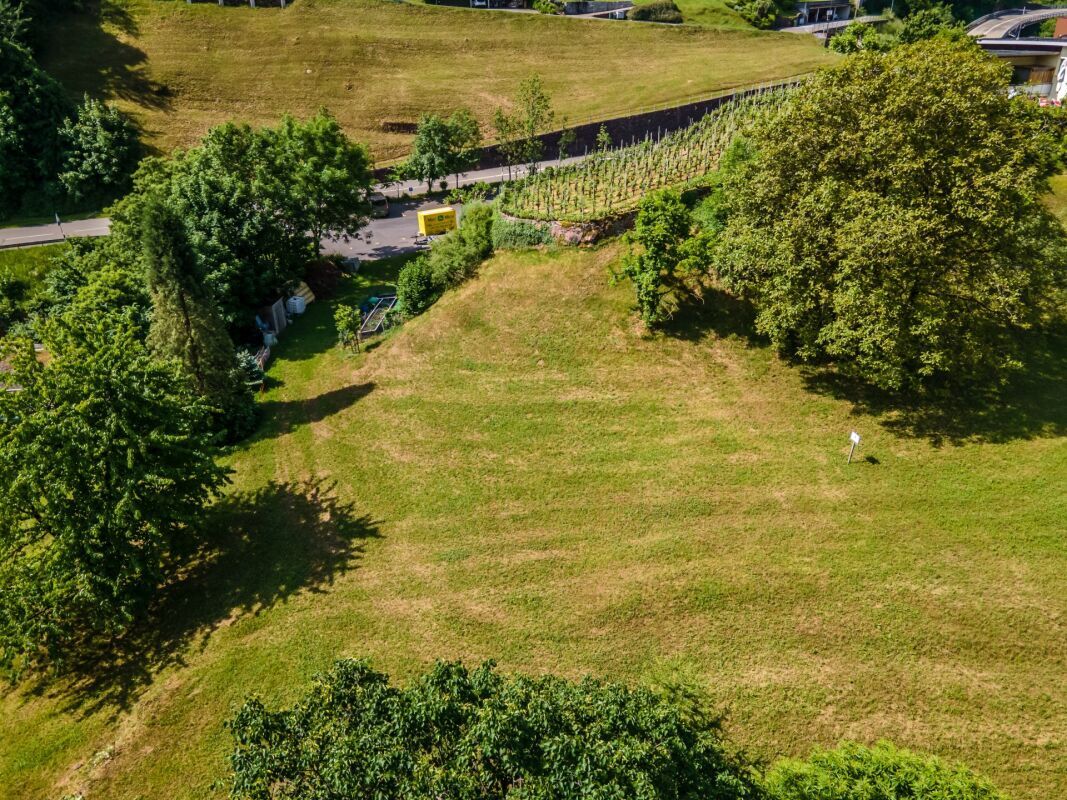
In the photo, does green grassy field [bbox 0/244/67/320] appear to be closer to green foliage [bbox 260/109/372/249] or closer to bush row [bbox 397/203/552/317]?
green foliage [bbox 260/109/372/249]

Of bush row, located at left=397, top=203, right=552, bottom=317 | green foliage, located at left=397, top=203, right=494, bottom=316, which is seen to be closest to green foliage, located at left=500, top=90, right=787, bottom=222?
bush row, located at left=397, top=203, right=552, bottom=317

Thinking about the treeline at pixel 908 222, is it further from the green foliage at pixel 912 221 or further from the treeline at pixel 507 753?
the treeline at pixel 507 753

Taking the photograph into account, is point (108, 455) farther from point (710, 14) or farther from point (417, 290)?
point (710, 14)

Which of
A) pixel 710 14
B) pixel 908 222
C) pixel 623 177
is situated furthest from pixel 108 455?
pixel 710 14

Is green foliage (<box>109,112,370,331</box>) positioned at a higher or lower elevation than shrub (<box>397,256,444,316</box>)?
higher

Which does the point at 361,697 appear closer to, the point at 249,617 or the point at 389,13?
the point at 249,617

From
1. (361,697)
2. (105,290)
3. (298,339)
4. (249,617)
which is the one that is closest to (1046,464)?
(361,697)

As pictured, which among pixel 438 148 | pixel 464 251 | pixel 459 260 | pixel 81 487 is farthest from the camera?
pixel 438 148
